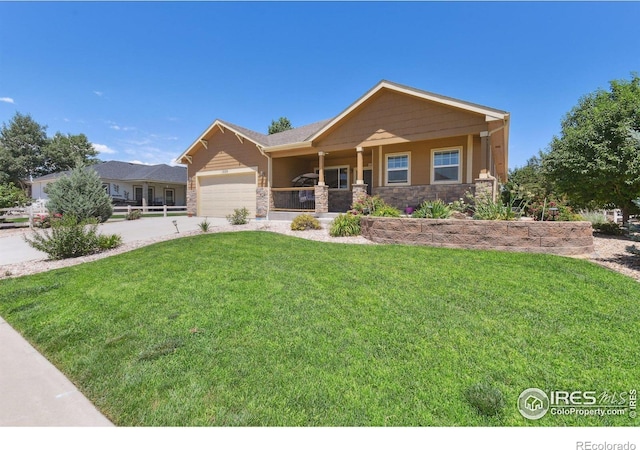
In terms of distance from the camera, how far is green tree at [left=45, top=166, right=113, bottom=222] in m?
14.7

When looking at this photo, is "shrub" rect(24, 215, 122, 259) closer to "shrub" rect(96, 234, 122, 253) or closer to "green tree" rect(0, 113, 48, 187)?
"shrub" rect(96, 234, 122, 253)

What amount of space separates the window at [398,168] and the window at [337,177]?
3.01 m

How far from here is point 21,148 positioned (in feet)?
132

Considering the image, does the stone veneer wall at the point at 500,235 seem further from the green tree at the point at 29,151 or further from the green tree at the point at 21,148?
the green tree at the point at 21,148

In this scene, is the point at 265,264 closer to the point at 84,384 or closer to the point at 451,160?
the point at 84,384

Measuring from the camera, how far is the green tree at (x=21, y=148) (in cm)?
3819

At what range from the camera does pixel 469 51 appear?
32.7ft

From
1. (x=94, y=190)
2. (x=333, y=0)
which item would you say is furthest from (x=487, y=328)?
(x=94, y=190)

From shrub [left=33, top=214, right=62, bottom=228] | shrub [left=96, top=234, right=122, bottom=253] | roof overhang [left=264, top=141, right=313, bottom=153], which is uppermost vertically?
roof overhang [left=264, top=141, right=313, bottom=153]

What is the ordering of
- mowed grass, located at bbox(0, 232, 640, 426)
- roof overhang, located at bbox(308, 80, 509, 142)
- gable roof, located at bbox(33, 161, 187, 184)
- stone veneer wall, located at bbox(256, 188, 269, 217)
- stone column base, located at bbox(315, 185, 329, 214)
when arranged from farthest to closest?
gable roof, located at bbox(33, 161, 187, 184), stone veneer wall, located at bbox(256, 188, 269, 217), stone column base, located at bbox(315, 185, 329, 214), roof overhang, located at bbox(308, 80, 509, 142), mowed grass, located at bbox(0, 232, 640, 426)

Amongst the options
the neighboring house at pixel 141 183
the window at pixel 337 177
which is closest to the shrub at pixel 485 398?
the window at pixel 337 177

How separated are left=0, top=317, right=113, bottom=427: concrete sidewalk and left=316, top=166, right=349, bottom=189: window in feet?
44.6

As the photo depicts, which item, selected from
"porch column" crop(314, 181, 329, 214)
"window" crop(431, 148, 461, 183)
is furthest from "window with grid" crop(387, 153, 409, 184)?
"porch column" crop(314, 181, 329, 214)

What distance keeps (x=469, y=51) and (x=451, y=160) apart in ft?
12.1
